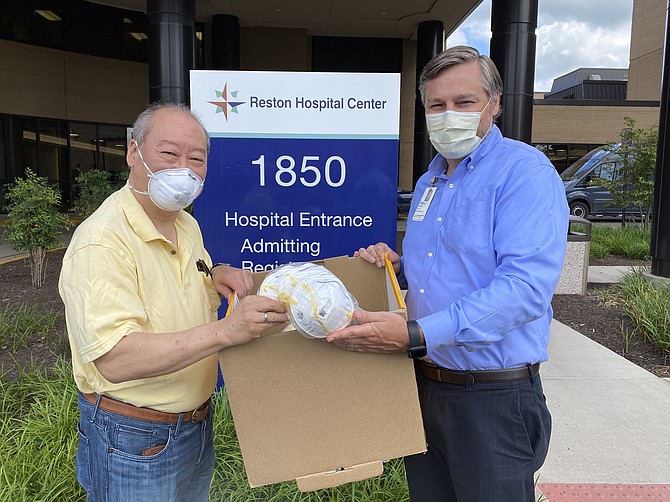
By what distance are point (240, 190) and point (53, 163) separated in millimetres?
16148

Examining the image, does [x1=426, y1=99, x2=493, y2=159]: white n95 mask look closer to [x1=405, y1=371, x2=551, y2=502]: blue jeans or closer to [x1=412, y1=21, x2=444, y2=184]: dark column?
[x1=405, y1=371, x2=551, y2=502]: blue jeans

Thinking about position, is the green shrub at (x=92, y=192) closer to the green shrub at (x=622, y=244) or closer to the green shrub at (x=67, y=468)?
the green shrub at (x=67, y=468)

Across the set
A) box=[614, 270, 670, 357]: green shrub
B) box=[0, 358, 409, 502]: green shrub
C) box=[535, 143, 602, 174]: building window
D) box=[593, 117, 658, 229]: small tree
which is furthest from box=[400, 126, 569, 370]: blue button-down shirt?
box=[535, 143, 602, 174]: building window

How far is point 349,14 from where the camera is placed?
53.2 ft

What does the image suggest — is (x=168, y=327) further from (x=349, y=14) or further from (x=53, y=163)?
(x=53, y=163)

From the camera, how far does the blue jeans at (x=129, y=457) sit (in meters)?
1.51

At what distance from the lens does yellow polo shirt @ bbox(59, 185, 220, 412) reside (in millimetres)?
1348

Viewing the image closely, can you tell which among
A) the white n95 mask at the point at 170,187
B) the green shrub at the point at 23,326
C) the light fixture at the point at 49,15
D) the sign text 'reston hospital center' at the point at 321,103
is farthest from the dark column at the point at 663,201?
the light fixture at the point at 49,15

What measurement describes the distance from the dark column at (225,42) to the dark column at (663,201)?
39.2 ft

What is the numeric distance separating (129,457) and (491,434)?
42.0 inches

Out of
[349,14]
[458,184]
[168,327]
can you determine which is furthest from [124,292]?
[349,14]

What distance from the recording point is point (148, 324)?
1.47m

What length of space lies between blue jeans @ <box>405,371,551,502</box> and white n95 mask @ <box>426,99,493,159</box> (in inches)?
29.5

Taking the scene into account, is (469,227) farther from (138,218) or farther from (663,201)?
(663,201)
